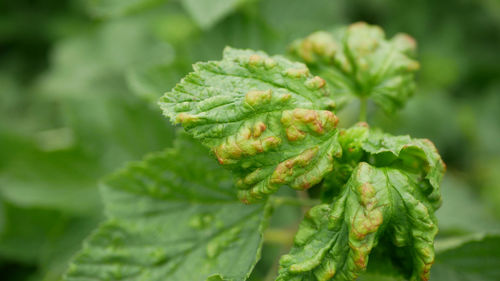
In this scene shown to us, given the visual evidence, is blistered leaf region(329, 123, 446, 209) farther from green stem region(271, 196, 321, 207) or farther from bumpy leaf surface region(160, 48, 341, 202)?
green stem region(271, 196, 321, 207)

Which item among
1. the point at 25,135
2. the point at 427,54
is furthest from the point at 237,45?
the point at 427,54

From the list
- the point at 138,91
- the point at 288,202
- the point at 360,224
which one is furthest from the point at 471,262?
the point at 138,91

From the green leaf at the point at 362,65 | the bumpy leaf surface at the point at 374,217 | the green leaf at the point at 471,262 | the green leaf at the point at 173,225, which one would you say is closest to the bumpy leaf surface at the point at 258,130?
the bumpy leaf surface at the point at 374,217

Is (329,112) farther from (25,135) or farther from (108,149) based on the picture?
(25,135)

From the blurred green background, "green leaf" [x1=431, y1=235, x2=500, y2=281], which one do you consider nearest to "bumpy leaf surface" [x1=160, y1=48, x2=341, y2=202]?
the blurred green background

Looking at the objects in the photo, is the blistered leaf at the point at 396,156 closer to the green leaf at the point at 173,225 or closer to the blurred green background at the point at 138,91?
the green leaf at the point at 173,225

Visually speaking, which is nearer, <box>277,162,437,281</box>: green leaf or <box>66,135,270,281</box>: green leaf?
<box>277,162,437,281</box>: green leaf
